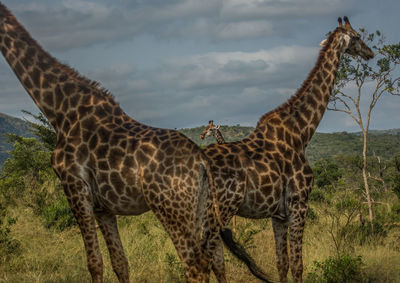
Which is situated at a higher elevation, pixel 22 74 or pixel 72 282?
pixel 22 74

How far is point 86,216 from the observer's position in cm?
554

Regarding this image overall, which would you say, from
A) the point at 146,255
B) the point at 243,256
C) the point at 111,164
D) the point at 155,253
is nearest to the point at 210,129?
the point at 155,253

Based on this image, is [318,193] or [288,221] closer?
[288,221]

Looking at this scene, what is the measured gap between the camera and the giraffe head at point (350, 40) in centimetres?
809

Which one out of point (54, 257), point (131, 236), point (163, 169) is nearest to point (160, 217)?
point (163, 169)

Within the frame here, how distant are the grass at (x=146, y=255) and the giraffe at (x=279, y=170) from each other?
3.36 feet

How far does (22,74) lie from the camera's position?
6199 millimetres

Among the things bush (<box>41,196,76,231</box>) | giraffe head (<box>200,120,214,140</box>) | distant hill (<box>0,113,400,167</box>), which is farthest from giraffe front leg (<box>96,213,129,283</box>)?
distant hill (<box>0,113,400,167</box>)

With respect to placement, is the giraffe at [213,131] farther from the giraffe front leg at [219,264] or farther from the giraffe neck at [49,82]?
the giraffe neck at [49,82]

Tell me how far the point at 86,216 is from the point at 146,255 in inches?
124

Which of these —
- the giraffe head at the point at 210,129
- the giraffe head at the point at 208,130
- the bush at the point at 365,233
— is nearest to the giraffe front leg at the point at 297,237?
the bush at the point at 365,233

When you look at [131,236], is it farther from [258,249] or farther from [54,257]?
[258,249]

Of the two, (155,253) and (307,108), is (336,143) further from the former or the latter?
(307,108)

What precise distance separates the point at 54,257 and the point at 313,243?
4865mm
